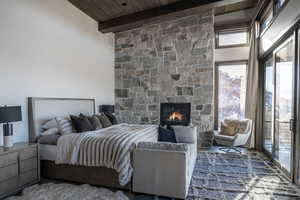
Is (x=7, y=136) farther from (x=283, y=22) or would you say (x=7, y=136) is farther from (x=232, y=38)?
(x=232, y=38)

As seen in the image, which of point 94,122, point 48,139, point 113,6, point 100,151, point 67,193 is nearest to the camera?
point 67,193

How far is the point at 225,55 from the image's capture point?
583cm

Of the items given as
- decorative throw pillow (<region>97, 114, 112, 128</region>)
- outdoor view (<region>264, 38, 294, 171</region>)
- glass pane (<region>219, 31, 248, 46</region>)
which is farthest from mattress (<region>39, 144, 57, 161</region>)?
glass pane (<region>219, 31, 248, 46</region>)

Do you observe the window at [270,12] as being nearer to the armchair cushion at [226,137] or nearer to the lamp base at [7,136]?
the armchair cushion at [226,137]

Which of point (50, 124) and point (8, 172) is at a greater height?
point (50, 124)

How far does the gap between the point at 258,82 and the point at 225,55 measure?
1296 millimetres

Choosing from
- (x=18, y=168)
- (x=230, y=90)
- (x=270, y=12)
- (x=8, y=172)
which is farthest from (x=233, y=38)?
(x=8, y=172)

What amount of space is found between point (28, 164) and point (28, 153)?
0.55 feet

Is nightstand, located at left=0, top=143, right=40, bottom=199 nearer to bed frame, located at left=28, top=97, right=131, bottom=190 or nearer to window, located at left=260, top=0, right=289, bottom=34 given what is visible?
bed frame, located at left=28, top=97, right=131, bottom=190

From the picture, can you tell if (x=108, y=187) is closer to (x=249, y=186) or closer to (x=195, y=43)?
(x=249, y=186)

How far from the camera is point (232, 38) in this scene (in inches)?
229

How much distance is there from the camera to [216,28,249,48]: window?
18.7ft

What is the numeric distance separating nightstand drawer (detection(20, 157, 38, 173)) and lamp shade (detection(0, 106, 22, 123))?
2.13 ft

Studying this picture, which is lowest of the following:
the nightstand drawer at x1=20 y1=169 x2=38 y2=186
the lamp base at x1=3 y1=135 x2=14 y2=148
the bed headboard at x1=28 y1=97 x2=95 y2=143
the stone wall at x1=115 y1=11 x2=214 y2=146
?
the nightstand drawer at x1=20 y1=169 x2=38 y2=186
